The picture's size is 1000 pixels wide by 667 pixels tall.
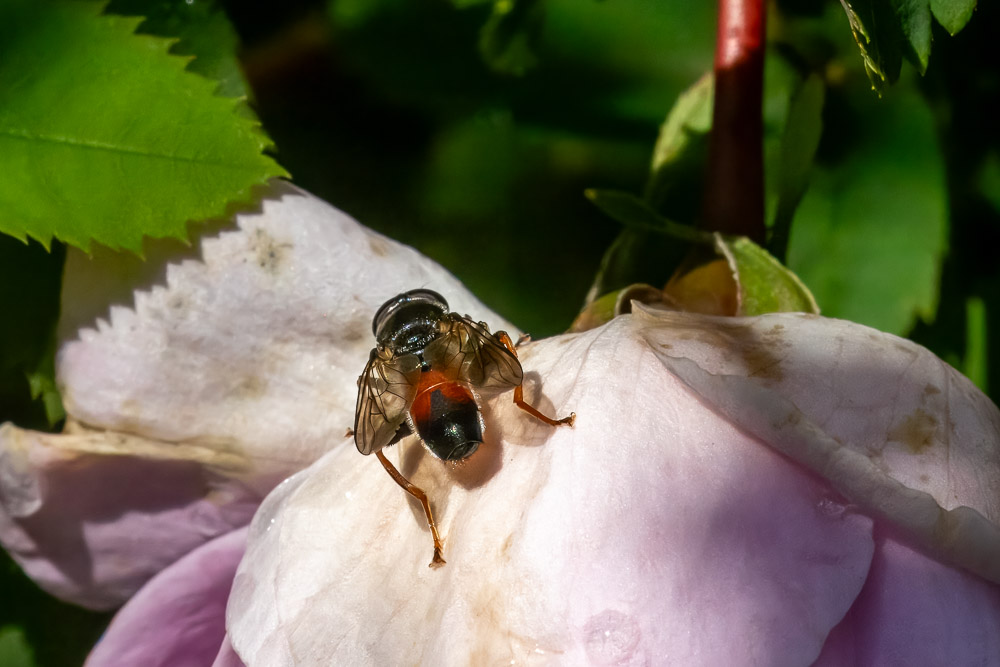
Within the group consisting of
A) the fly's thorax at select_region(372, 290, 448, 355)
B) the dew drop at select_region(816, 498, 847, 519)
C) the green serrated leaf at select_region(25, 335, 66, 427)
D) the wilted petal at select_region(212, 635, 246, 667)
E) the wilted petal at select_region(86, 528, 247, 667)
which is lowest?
the wilted petal at select_region(86, 528, 247, 667)

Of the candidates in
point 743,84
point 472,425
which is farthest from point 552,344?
point 743,84

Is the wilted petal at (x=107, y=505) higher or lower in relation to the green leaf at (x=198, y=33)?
lower

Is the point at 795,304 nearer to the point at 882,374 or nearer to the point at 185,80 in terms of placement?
the point at 882,374

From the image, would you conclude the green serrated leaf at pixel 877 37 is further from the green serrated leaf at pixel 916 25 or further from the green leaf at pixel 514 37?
the green leaf at pixel 514 37

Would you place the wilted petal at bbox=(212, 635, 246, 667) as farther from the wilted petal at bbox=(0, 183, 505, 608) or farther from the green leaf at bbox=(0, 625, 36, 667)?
the green leaf at bbox=(0, 625, 36, 667)

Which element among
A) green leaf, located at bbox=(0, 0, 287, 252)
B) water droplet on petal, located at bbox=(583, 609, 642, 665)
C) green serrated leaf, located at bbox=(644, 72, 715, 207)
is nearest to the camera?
water droplet on petal, located at bbox=(583, 609, 642, 665)

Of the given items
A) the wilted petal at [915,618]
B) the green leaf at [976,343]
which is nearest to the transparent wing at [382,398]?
the wilted petal at [915,618]

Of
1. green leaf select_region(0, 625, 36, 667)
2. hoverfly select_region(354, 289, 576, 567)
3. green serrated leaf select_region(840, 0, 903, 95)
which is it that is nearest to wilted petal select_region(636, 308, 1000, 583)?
hoverfly select_region(354, 289, 576, 567)
